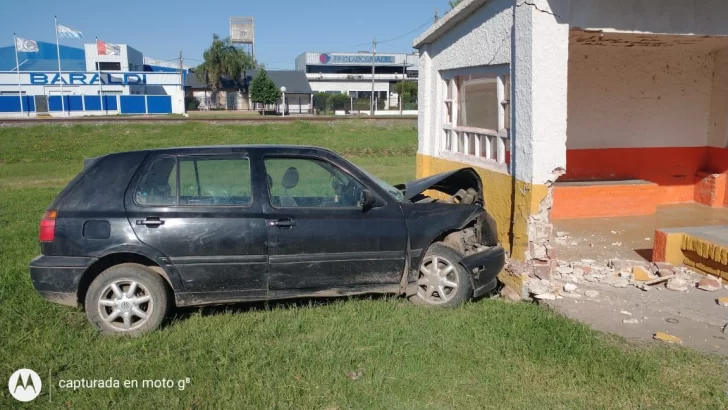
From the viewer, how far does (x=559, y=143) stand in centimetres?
652

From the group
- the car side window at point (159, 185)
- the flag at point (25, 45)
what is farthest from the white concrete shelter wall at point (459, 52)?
the flag at point (25, 45)

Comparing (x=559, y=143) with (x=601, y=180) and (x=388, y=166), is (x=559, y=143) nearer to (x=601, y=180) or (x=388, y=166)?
(x=601, y=180)

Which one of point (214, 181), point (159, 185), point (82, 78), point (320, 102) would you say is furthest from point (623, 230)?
point (320, 102)

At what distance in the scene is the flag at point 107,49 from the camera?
215 feet

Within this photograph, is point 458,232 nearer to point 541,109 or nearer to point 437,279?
point 437,279

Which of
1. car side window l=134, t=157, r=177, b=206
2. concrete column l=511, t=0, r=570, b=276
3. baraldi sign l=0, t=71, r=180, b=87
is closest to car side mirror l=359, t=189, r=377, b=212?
car side window l=134, t=157, r=177, b=206

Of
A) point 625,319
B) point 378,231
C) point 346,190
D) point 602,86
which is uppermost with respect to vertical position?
point 602,86

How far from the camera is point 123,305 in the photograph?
16.8 ft

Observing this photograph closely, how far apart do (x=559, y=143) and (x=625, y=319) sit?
1.98m

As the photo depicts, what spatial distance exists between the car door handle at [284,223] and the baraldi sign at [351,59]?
8502 centimetres

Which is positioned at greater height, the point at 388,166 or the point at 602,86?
the point at 602,86

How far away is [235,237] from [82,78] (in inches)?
2284

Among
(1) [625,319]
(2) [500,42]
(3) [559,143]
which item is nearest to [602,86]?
(2) [500,42]

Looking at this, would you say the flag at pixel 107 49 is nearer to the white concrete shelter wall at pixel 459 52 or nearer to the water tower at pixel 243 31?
the water tower at pixel 243 31
